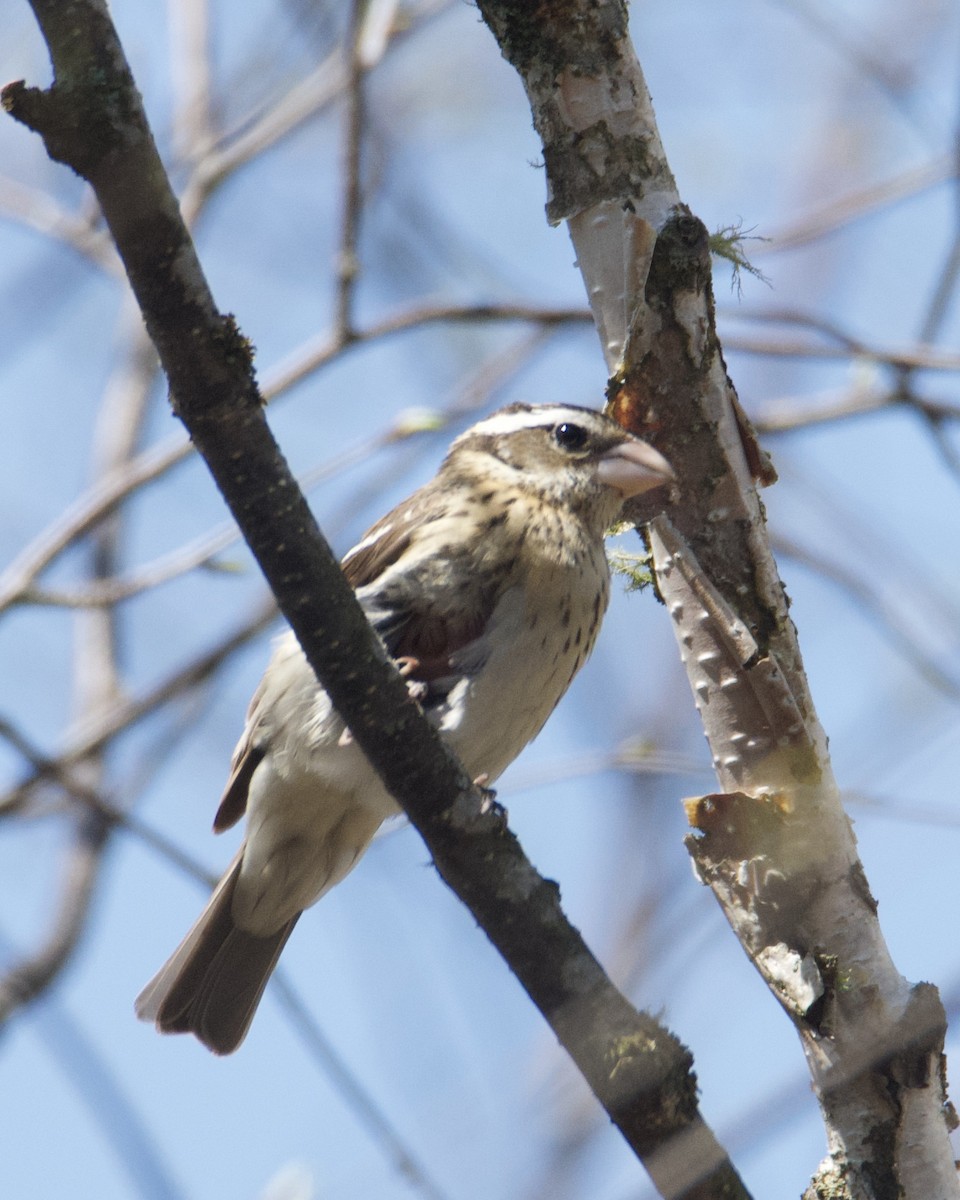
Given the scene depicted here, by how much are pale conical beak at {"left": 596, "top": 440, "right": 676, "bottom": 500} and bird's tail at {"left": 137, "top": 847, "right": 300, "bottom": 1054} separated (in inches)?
65.2

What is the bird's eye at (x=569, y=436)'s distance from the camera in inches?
152

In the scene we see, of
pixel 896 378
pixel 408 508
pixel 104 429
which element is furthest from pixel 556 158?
pixel 104 429

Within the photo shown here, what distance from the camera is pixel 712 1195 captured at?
223 centimetres

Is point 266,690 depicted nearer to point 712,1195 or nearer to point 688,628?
point 688,628

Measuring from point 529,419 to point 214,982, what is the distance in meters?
1.86

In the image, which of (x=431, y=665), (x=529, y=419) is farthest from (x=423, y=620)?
(x=529, y=419)

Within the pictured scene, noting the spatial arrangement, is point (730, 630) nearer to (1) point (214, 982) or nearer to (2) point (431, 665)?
(2) point (431, 665)

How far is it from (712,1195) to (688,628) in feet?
3.27

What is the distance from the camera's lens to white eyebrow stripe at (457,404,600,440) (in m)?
4.05

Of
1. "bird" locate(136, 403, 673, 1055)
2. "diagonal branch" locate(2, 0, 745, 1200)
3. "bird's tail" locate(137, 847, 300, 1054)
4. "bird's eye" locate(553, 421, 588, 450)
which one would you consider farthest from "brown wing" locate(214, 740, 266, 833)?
"diagonal branch" locate(2, 0, 745, 1200)

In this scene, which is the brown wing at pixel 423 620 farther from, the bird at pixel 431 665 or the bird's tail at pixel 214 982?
the bird's tail at pixel 214 982

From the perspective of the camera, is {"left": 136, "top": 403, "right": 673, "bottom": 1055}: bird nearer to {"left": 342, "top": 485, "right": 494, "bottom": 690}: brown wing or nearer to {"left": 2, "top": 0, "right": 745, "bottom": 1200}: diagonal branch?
{"left": 342, "top": 485, "right": 494, "bottom": 690}: brown wing

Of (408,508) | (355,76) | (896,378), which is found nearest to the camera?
(408,508)

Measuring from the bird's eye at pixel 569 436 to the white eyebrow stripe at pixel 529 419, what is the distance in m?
0.03
